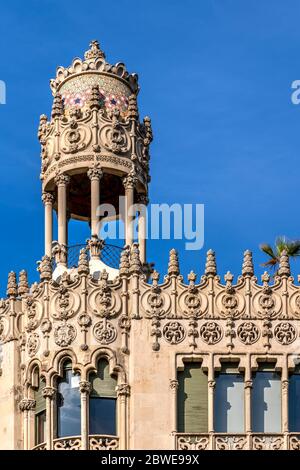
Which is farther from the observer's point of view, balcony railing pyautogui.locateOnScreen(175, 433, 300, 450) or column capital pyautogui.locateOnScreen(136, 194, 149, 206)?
column capital pyautogui.locateOnScreen(136, 194, 149, 206)

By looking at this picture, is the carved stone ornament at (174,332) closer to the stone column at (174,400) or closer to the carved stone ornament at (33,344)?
the stone column at (174,400)

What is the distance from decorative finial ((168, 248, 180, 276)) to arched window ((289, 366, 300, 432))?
170 inches

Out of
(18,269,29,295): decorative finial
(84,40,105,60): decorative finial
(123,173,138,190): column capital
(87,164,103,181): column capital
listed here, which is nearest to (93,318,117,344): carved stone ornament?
(18,269,29,295): decorative finial

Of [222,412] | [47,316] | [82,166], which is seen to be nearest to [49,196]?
[82,166]

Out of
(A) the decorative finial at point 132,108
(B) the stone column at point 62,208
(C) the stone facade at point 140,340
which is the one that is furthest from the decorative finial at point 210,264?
(A) the decorative finial at point 132,108

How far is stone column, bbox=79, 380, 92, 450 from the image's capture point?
2074 inches

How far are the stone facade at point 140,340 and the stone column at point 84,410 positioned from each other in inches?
1.1

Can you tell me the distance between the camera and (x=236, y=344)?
177 feet

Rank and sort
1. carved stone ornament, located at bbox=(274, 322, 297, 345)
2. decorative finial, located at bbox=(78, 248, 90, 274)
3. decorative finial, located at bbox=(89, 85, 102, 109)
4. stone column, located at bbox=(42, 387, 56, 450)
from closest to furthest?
stone column, located at bbox=(42, 387, 56, 450)
carved stone ornament, located at bbox=(274, 322, 297, 345)
decorative finial, located at bbox=(78, 248, 90, 274)
decorative finial, located at bbox=(89, 85, 102, 109)

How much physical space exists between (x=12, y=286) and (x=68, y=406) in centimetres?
423

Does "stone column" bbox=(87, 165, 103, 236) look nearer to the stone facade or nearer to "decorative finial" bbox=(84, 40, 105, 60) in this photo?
the stone facade

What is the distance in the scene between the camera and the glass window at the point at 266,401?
53469mm

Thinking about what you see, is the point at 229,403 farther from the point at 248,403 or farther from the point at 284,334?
the point at 284,334

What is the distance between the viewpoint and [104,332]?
54125 millimetres
